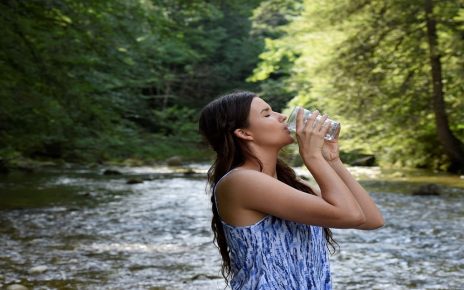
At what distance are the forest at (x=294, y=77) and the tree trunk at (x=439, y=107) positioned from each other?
0.02 metres

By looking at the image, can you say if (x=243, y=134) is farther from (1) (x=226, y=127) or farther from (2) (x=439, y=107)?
(2) (x=439, y=107)

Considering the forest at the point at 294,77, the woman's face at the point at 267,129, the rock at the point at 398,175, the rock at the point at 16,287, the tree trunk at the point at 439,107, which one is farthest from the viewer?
the rock at the point at 398,175

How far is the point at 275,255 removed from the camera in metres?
2.22

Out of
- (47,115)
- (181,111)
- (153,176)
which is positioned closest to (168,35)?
(47,115)

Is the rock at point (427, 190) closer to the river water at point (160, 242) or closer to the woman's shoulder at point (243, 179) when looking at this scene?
the river water at point (160, 242)

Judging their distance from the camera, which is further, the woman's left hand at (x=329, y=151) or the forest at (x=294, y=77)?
the forest at (x=294, y=77)

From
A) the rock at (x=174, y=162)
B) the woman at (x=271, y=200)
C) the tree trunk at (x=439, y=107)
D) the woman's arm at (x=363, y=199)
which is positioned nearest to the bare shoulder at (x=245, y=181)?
the woman at (x=271, y=200)

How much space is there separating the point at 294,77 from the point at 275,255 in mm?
17655

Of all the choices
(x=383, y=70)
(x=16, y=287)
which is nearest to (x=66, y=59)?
(x=16, y=287)

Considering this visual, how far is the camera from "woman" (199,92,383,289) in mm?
2145

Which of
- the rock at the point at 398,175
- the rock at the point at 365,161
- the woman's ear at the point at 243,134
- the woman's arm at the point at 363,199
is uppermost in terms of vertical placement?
the woman's ear at the point at 243,134

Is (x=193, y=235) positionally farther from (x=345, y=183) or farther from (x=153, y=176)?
(x=153, y=176)

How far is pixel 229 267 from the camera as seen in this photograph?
2.45 meters

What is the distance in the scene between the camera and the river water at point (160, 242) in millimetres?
5348
